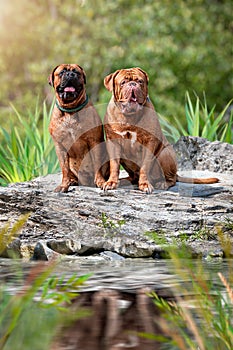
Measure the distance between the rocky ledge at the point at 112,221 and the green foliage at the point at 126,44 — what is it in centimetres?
1264

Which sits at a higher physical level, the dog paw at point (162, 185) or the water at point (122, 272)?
the dog paw at point (162, 185)

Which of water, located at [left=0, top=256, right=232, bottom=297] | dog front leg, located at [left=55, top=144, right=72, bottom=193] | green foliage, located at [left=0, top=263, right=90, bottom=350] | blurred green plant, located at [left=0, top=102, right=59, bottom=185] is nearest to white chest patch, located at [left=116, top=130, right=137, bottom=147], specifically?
dog front leg, located at [left=55, top=144, right=72, bottom=193]

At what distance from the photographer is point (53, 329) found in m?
2.03

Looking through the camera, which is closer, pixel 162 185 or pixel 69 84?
pixel 69 84

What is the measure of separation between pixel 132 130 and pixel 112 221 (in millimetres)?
853

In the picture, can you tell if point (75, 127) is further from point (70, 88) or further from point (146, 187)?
point (146, 187)

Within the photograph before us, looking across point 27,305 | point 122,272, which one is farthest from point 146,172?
point 27,305

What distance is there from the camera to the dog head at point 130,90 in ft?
18.9

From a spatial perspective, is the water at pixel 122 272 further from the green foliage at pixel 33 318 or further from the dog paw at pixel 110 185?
the green foliage at pixel 33 318

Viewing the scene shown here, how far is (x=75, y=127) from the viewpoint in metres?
6.09

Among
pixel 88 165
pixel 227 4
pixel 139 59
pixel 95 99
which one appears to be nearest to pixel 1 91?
pixel 95 99

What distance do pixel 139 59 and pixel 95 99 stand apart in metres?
2.71

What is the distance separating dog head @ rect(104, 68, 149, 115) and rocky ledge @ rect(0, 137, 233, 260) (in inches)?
31.7

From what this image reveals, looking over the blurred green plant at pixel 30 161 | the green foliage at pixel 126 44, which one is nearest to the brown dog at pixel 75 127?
the blurred green plant at pixel 30 161
